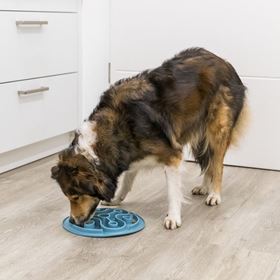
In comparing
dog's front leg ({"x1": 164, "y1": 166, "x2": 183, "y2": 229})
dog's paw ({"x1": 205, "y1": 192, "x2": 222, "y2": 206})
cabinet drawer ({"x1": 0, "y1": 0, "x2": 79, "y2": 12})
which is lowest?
dog's paw ({"x1": 205, "y1": 192, "x2": 222, "y2": 206})

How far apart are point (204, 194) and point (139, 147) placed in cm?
68

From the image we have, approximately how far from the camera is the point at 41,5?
305 centimetres

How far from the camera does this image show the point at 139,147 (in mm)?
2238

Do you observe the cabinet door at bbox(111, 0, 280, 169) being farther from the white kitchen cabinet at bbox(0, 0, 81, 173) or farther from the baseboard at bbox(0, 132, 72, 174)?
the baseboard at bbox(0, 132, 72, 174)

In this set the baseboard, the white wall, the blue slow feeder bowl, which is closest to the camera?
the blue slow feeder bowl

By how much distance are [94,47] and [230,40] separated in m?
0.97

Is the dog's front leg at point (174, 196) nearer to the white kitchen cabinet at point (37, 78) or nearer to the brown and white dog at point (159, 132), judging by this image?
the brown and white dog at point (159, 132)

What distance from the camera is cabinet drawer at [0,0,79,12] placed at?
110 inches

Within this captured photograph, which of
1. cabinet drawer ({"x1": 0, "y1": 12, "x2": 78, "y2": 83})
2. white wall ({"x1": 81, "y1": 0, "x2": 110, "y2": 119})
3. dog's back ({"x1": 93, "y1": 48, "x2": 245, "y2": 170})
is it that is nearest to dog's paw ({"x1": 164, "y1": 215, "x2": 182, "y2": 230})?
dog's back ({"x1": 93, "y1": 48, "x2": 245, "y2": 170})

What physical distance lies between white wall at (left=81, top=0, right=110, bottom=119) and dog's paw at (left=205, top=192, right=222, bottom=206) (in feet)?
4.42

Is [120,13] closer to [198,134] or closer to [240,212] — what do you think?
[198,134]

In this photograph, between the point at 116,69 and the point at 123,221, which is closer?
the point at 123,221

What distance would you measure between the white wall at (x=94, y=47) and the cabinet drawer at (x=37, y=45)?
→ 0.44ft

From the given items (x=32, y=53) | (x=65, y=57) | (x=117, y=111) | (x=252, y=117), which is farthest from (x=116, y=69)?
(x=117, y=111)
